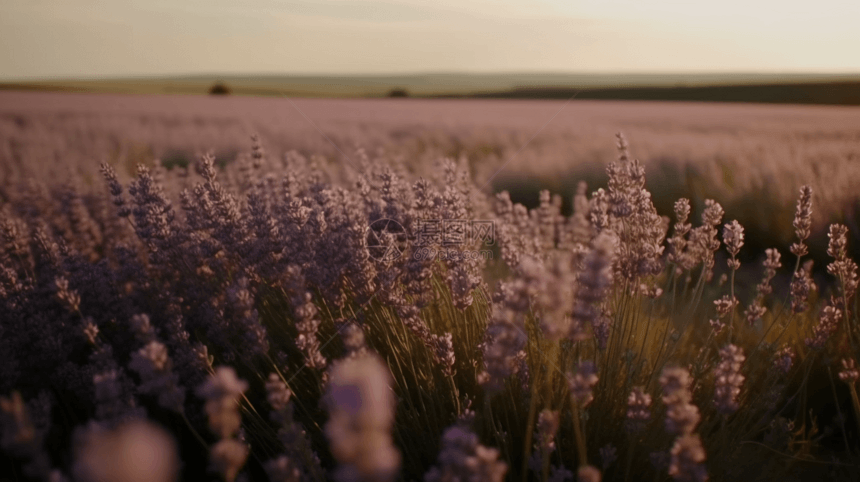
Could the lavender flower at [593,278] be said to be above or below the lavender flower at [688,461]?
above

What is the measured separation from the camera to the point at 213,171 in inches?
97.8

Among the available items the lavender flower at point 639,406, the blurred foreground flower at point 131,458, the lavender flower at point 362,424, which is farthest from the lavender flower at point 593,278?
the blurred foreground flower at point 131,458

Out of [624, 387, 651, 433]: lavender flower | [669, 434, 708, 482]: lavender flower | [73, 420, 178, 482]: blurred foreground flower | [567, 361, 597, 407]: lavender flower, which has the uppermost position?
[73, 420, 178, 482]: blurred foreground flower

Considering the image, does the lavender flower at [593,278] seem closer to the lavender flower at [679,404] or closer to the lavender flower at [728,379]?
the lavender flower at [679,404]

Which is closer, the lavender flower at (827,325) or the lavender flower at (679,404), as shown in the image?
the lavender flower at (679,404)

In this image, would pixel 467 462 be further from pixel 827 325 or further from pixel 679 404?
pixel 827 325

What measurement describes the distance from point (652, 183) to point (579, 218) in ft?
16.1

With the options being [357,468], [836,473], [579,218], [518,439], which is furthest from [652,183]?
[357,468]

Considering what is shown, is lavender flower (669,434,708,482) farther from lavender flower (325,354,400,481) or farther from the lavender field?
lavender flower (325,354,400,481)

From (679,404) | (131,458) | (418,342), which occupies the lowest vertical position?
(418,342)

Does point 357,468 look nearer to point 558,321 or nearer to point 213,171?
point 558,321

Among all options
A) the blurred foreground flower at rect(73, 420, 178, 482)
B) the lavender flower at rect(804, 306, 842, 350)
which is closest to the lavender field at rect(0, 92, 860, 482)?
the lavender flower at rect(804, 306, 842, 350)

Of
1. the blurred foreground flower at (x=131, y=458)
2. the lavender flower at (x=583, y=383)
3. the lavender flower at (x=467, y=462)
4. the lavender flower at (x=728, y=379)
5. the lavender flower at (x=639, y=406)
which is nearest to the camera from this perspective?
the blurred foreground flower at (x=131, y=458)

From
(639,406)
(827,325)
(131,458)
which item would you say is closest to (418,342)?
(639,406)
